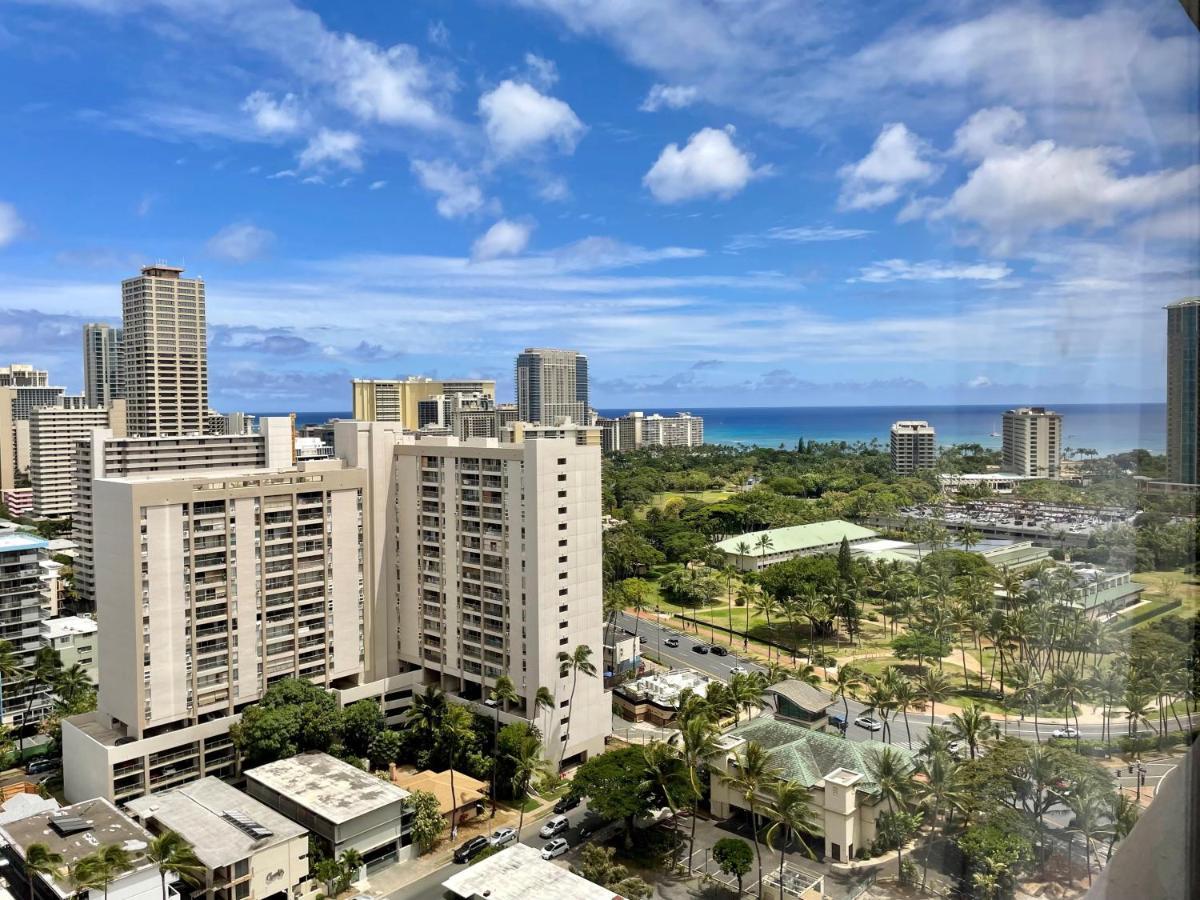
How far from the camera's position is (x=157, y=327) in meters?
24.5

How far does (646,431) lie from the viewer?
180 feet

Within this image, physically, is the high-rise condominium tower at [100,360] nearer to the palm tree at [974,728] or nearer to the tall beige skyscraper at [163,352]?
the tall beige skyscraper at [163,352]

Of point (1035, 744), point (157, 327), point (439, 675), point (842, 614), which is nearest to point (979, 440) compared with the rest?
point (1035, 744)

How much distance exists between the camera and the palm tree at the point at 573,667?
9281mm

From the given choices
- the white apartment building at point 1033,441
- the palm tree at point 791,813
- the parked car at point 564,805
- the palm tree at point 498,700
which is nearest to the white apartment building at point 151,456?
the palm tree at point 498,700

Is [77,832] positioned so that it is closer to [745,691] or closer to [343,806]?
[343,806]

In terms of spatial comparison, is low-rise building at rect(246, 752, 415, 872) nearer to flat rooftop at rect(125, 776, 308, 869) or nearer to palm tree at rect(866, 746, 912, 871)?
flat rooftop at rect(125, 776, 308, 869)

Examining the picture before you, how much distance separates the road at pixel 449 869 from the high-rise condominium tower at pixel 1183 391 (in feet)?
22.9

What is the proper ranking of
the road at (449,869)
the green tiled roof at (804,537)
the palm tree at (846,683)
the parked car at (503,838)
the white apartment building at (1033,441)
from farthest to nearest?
the green tiled roof at (804,537), the palm tree at (846,683), the parked car at (503,838), the road at (449,869), the white apartment building at (1033,441)

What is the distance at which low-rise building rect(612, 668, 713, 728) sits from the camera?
11242 millimetres

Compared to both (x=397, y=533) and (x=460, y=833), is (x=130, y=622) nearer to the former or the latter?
(x=397, y=533)

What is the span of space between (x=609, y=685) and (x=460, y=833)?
14.8 feet

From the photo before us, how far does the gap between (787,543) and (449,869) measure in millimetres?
12979

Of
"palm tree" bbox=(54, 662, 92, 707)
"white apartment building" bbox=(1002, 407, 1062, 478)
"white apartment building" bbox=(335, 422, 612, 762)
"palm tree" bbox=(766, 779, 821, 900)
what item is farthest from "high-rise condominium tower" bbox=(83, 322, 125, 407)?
"white apartment building" bbox=(1002, 407, 1062, 478)
